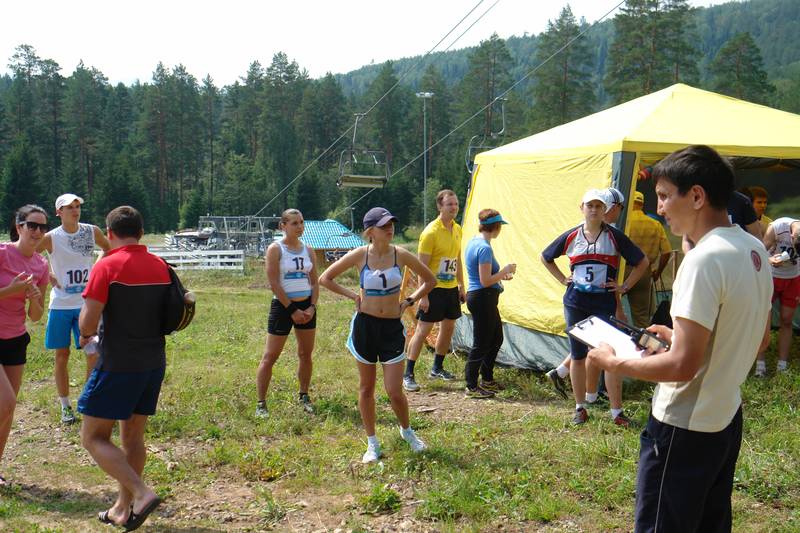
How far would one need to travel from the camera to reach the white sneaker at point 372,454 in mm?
4973

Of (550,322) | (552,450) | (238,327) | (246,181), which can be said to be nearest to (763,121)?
(550,322)

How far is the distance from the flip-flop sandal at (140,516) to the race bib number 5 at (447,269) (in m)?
3.91

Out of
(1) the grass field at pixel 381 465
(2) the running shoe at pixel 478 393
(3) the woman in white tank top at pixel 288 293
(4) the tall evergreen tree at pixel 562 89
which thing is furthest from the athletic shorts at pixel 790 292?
(4) the tall evergreen tree at pixel 562 89

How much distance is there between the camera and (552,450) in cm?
498

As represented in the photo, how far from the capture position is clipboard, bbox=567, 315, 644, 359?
2.45m

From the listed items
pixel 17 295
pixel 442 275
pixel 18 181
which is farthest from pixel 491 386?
pixel 18 181

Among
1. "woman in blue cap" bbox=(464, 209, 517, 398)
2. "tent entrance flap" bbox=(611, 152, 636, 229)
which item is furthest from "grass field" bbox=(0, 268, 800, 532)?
"tent entrance flap" bbox=(611, 152, 636, 229)

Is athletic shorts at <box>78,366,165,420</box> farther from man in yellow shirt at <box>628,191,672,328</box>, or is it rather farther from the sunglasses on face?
man in yellow shirt at <box>628,191,672,328</box>

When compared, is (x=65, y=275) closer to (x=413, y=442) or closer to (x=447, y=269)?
(x=413, y=442)

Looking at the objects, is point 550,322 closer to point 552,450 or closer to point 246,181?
point 552,450

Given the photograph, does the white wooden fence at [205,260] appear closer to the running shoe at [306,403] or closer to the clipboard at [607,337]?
the running shoe at [306,403]

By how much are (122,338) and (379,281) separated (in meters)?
1.79

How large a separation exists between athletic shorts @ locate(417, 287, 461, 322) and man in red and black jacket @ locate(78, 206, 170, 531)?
366 centimetres

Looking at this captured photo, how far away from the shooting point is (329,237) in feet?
132
